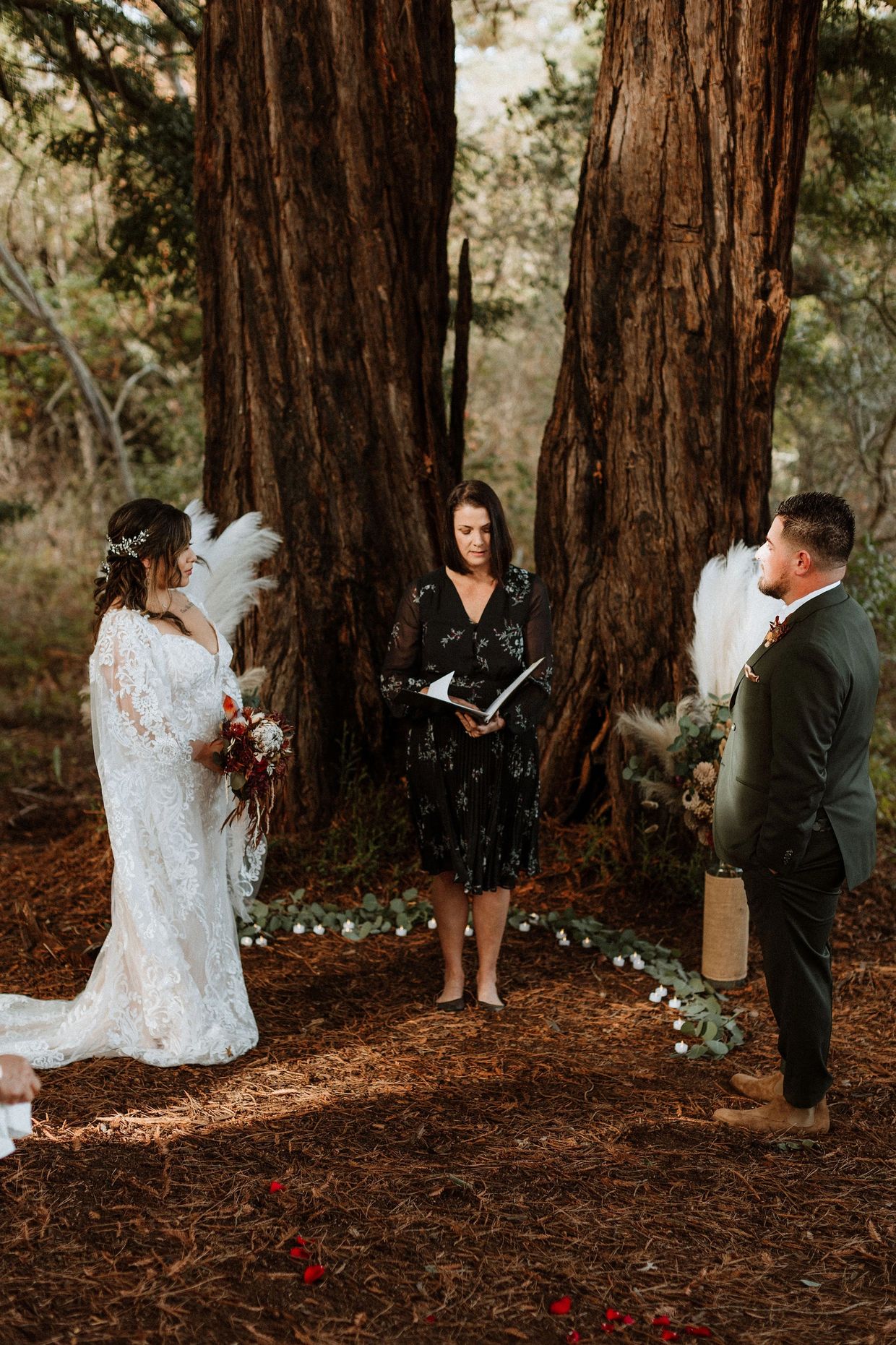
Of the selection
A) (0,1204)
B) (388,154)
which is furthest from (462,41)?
(0,1204)

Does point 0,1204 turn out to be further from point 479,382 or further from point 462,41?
point 462,41

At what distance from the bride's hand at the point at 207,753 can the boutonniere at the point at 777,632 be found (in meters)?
1.98

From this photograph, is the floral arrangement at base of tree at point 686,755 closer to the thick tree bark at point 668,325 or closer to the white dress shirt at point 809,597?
the thick tree bark at point 668,325

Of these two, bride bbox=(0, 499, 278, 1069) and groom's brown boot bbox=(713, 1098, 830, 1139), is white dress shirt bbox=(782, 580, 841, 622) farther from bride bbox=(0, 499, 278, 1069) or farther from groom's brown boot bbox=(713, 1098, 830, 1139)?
bride bbox=(0, 499, 278, 1069)

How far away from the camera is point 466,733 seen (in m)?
4.46

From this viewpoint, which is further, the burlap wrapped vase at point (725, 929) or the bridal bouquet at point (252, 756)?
the burlap wrapped vase at point (725, 929)

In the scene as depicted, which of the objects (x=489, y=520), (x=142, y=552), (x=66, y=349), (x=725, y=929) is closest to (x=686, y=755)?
A: (x=725, y=929)

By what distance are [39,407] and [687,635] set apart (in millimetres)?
11627

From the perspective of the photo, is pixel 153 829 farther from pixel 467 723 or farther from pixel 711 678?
pixel 711 678

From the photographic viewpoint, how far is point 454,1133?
359 cm

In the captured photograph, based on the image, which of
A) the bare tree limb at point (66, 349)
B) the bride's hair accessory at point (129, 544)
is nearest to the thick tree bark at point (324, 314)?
the bride's hair accessory at point (129, 544)

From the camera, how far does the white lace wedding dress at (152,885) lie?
4043 millimetres

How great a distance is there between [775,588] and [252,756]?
1879 millimetres

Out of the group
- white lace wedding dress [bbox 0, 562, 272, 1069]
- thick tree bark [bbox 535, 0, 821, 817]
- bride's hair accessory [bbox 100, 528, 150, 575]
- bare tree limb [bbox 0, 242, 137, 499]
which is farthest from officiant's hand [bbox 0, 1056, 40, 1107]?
bare tree limb [bbox 0, 242, 137, 499]
